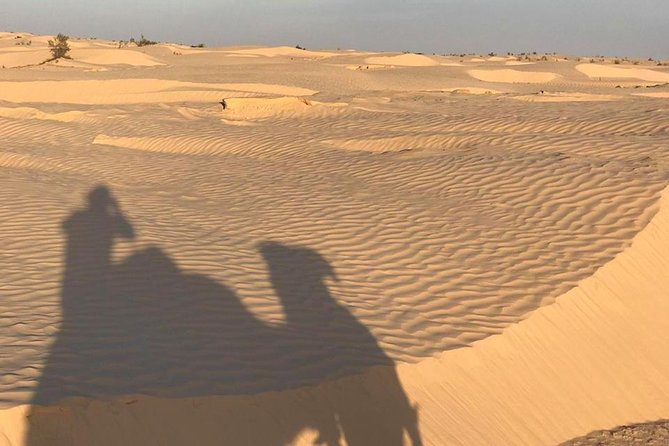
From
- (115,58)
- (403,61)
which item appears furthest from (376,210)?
(403,61)

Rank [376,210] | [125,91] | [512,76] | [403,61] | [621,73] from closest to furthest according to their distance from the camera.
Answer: [376,210] < [125,91] < [512,76] < [621,73] < [403,61]

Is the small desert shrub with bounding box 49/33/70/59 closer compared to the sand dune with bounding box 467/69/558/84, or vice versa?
the sand dune with bounding box 467/69/558/84

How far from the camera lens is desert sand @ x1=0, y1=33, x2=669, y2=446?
15.0 ft

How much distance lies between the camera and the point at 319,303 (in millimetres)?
6238

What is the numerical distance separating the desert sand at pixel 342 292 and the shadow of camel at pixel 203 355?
0.02 meters

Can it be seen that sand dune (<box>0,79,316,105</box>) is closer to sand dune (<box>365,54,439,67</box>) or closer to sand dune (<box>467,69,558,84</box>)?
sand dune (<box>467,69,558,84</box>)

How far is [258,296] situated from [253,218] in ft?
9.39

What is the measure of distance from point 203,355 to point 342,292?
1866 millimetres

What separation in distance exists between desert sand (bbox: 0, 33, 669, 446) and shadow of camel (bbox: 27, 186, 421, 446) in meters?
0.02

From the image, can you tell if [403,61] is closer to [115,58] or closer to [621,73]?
[621,73]

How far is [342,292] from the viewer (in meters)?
6.50

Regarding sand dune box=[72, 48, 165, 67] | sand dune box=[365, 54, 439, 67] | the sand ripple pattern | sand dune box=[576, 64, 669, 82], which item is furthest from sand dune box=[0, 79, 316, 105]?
sand dune box=[576, 64, 669, 82]

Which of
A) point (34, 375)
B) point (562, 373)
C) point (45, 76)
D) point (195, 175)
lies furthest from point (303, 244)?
point (45, 76)

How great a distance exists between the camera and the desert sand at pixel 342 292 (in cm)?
457
